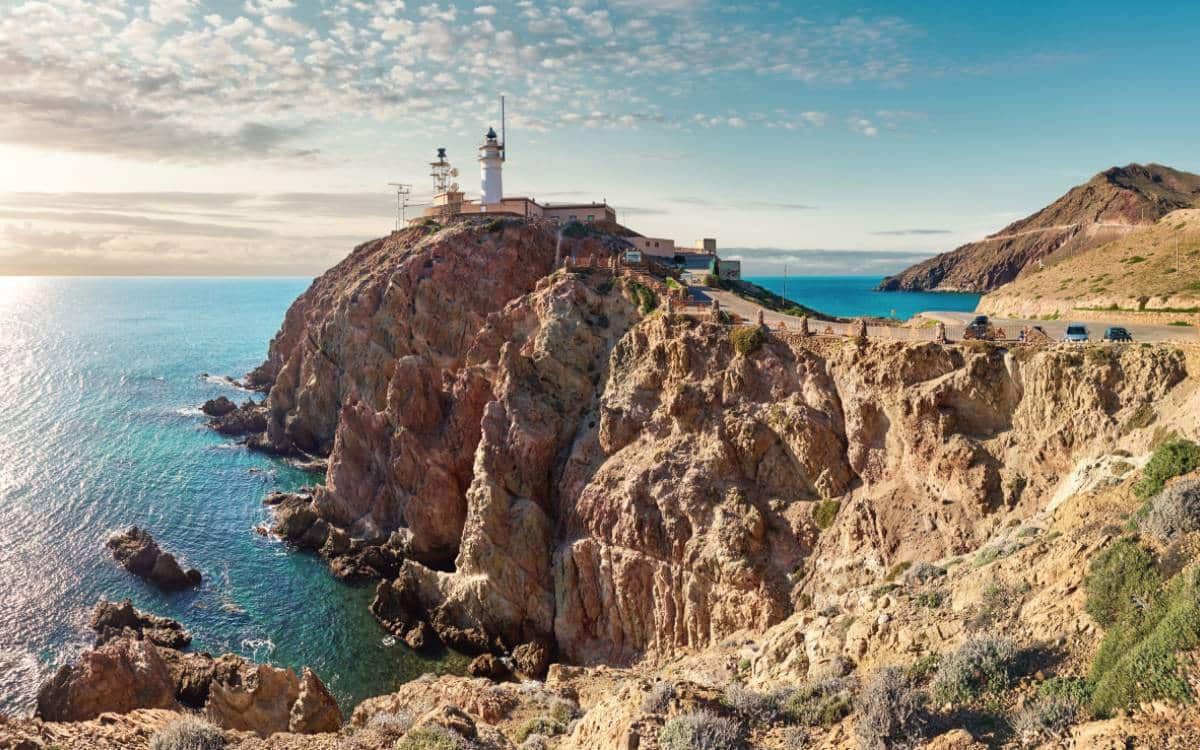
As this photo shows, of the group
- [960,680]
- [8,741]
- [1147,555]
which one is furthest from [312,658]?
[1147,555]

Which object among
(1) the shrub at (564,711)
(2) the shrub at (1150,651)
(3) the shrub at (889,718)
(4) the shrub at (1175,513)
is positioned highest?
(4) the shrub at (1175,513)

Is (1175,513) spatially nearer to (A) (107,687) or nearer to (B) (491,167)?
(A) (107,687)

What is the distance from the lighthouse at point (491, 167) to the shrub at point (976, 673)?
6603 cm

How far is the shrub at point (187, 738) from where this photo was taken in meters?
17.2

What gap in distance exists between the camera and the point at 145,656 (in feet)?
99.3

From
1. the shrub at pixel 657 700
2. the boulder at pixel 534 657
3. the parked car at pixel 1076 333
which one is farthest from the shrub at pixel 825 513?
the shrub at pixel 657 700

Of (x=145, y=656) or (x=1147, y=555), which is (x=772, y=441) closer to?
(x=1147, y=555)

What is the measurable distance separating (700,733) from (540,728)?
8.79 m

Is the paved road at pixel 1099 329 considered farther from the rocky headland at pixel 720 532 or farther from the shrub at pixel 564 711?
the shrub at pixel 564 711

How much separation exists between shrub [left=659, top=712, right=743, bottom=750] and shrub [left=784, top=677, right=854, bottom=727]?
68.1 inches

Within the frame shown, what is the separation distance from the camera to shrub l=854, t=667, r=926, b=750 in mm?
12734

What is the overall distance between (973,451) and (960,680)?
18445 millimetres

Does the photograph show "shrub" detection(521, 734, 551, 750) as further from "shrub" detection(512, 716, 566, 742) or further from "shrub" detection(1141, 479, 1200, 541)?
"shrub" detection(1141, 479, 1200, 541)

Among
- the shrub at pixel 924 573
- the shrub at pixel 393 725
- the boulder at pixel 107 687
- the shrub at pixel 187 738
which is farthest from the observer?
the boulder at pixel 107 687
